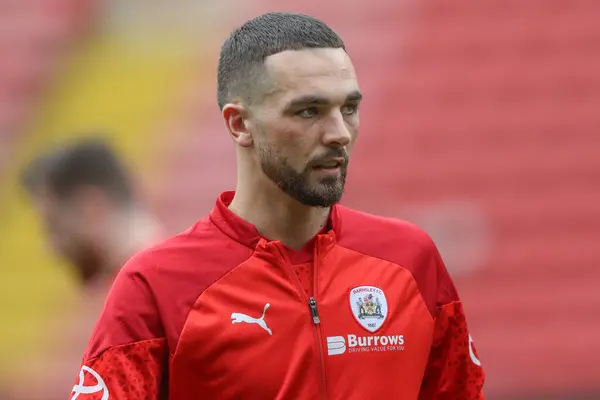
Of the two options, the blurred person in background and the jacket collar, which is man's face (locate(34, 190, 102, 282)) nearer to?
the blurred person in background

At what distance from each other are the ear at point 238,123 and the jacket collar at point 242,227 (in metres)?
0.15

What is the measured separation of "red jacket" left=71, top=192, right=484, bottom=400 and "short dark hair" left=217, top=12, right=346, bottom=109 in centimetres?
27

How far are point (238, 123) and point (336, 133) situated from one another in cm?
27

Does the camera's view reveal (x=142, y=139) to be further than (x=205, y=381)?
Yes

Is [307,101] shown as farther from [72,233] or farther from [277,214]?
[72,233]

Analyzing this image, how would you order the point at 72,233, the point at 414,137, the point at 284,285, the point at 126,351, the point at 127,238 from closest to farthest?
the point at 126,351 → the point at 284,285 → the point at 127,238 → the point at 72,233 → the point at 414,137

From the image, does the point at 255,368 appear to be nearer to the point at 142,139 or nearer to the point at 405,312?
the point at 405,312

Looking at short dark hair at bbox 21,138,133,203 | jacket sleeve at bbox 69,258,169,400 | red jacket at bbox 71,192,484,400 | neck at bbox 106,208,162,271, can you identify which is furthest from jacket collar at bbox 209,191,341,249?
short dark hair at bbox 21,138,133,203

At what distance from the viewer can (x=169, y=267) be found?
7.84 feet

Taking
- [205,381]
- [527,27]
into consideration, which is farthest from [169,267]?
[527,27]

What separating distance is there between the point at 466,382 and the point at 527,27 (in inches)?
204

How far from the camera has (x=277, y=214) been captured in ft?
8.14

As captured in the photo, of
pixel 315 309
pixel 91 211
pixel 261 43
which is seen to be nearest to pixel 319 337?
pixel 315 309

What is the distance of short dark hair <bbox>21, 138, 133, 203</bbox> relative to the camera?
4922mm
